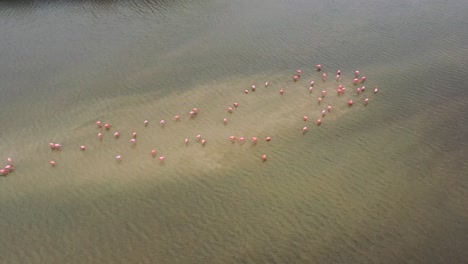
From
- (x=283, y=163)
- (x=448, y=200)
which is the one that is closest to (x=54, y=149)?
(x=283, y=163)

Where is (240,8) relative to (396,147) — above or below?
above

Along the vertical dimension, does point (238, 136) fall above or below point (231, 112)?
below

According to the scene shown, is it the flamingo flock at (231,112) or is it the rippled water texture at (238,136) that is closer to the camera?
the rippled water texture at (238,136)

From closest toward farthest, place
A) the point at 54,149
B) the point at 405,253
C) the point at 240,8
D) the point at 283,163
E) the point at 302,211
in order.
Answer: the point at 405,253
the point at 302,211
the point at 283,163
the point at 54,149
the point at 240,8

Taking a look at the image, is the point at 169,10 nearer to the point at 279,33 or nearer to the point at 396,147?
the point at 279,33

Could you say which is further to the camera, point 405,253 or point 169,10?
point 169,10

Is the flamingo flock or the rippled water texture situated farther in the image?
the flamingo flock

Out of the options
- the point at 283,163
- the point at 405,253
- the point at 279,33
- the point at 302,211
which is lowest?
the point at 405,253

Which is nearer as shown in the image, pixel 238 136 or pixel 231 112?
pixel 238 136
